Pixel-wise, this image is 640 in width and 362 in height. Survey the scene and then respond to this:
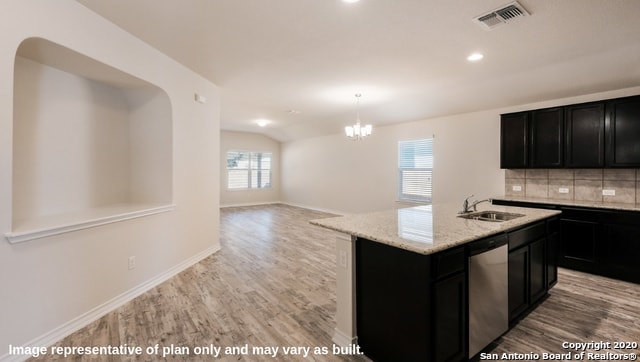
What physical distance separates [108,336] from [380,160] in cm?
596

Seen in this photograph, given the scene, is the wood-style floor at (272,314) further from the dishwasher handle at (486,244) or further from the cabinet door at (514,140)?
the cabinet door at (514,140)

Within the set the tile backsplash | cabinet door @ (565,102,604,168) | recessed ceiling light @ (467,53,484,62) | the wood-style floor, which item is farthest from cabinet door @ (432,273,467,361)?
the tile backsplash

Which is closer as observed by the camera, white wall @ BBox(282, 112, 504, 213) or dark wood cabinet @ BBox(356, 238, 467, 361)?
dark wood cabinet @ BBox(356, 238, 467, 361)

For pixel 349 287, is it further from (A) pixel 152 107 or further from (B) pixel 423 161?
(B) pixel 423 161

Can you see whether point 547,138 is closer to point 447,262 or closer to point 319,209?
point 447,262

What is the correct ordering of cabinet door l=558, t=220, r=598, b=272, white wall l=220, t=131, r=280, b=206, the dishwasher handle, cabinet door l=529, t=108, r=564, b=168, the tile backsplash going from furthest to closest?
white wall l=220, t=131, r=280, b=206 < cabinet door l=529, t=108, r=564, b=168 < the tile backsplash < cabinet door l=558, t=220, r=598, b=272 < the dishwasher handle

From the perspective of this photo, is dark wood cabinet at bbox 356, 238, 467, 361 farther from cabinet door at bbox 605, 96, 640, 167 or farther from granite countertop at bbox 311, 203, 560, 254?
cabinet door at bbox 605, 96, 640, 167

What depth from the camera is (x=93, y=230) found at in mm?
2564

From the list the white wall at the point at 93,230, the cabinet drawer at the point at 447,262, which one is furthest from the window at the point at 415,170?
the cabinet drawer at the point at 447,262

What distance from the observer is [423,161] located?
20.1ft

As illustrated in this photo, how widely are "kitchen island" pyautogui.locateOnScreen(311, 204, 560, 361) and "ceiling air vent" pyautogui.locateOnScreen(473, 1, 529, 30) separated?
1.73 metres

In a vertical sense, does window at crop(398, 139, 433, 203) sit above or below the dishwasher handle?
above

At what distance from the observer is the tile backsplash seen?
376cm

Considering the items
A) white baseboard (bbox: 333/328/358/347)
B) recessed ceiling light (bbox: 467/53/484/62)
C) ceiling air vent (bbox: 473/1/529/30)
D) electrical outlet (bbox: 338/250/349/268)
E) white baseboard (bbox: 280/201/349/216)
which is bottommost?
white baseboard (bbox: 333/328/358/347)
